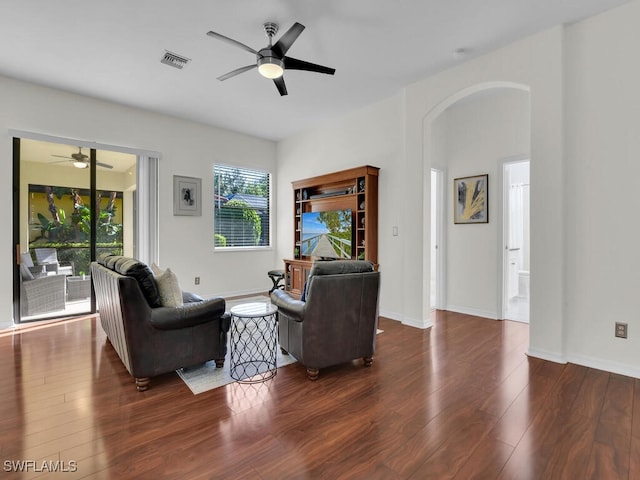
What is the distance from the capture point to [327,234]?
5199mm

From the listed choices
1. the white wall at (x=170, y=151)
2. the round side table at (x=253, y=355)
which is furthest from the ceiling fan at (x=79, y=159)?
the round side table at (x=253, y=355)

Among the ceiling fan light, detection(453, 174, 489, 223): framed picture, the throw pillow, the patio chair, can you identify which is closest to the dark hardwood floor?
the throw pillow

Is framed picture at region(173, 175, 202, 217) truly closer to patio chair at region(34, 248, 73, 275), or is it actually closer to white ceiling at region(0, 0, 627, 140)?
white ceiling at region(0, 0, 627, 140)

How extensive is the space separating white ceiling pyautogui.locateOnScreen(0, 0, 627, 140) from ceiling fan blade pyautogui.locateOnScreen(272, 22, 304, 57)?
0.96 ft

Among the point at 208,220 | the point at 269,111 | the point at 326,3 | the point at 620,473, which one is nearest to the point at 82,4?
the point at 326,3

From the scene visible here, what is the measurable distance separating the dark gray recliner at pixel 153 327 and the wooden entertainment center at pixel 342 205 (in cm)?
251

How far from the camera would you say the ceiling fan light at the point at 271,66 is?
2.83 metres

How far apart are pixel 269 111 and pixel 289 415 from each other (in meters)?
4.33

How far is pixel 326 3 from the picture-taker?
105 inches

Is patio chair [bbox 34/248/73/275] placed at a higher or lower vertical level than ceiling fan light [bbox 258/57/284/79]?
lower

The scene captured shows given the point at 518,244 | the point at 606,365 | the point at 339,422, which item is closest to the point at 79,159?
the point at 339,422

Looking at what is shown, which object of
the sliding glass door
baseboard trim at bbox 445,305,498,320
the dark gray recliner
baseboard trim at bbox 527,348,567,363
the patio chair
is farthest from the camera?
baseboard trim at bbox 445,305,498,320

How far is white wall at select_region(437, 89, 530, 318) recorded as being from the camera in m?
4.23

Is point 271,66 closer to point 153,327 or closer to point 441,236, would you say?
point 153,327
